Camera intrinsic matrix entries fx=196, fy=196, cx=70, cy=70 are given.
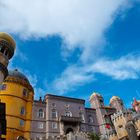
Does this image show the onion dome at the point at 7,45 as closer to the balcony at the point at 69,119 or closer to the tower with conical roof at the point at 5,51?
the tower with conical roof at the point at 5,51

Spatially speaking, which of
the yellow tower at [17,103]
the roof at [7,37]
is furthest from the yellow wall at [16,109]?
the roof at [7,37]

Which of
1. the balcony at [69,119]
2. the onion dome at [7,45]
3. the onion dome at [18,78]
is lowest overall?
the balcony at [69,119]

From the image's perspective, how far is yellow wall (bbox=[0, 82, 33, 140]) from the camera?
36.6m

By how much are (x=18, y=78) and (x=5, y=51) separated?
777 inches

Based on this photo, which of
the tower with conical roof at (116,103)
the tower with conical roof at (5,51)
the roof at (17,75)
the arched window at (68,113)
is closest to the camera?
the tower with conical roof at (5,51)

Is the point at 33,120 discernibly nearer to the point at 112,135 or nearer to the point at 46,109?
the point at 46,109

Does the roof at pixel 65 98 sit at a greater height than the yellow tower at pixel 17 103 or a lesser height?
greater

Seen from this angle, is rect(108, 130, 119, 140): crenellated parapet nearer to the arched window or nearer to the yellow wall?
the yellow wall

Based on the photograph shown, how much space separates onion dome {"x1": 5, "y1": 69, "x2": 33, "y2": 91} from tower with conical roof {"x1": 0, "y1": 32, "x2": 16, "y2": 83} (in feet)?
59.8

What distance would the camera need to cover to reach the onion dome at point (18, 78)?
→ 4097 centimetres

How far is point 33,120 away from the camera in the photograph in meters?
44.3

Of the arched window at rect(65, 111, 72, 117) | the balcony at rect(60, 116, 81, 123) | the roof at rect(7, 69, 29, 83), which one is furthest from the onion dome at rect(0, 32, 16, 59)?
the arched window at rect(65, 111, 72, 117)

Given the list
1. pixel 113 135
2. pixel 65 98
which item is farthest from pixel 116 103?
pixel 113 135

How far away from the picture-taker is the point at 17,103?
39.4 meters
